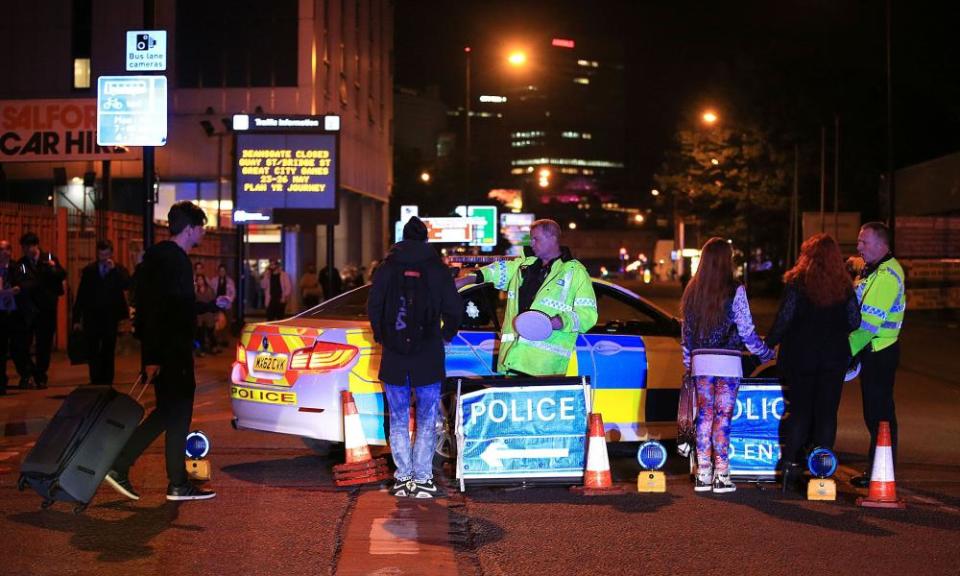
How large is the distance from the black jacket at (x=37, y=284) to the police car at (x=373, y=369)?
6275 mm

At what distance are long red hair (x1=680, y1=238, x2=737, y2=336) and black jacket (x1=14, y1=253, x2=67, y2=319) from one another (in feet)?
30.3

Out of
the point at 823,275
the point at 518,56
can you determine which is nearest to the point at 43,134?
the point at 823,275

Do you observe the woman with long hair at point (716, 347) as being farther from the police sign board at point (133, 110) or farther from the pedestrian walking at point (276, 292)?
the pedestrian walking at point (276, 292)

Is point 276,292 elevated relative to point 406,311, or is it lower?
lower

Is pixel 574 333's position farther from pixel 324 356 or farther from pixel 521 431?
pixel 324 356

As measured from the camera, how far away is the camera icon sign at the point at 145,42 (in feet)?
47.6

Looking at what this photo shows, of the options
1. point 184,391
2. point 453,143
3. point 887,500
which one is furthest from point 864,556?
point 453,143

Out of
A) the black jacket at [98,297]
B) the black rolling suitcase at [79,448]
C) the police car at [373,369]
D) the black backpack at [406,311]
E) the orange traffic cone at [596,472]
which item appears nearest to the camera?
the black rolling suitcase at [79,448]

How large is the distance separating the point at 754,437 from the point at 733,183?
47.5 meters

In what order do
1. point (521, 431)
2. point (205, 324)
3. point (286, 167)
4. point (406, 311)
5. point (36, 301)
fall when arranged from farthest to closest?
point (286, 167)
point (205, 324)
point (36, 301)
point (521, 431)
point (406, 311)

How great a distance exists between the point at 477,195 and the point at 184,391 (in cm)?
7992

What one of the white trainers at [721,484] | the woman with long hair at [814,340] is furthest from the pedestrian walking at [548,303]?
the woman with long hair at [814,340]

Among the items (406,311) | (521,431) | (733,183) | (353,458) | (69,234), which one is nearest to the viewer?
(406,311)

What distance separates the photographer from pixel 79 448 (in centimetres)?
702
